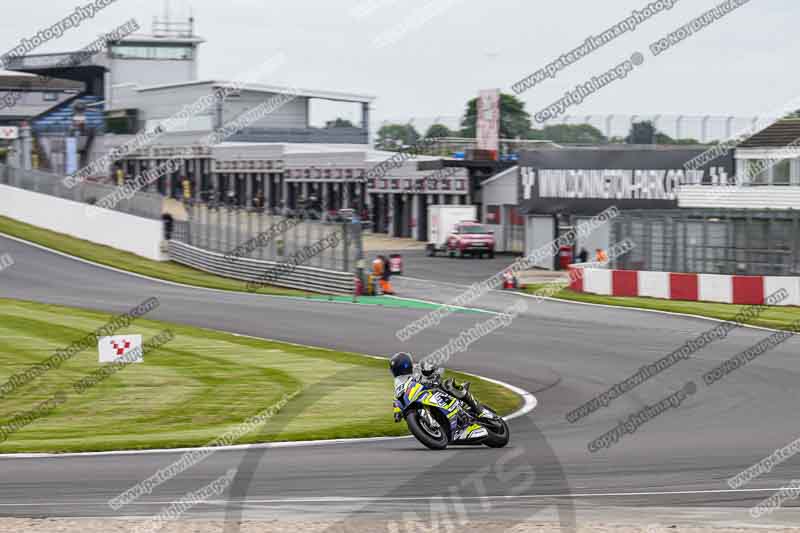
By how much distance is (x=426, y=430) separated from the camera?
12414 millimetres

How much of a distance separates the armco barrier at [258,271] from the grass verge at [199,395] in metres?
12.7

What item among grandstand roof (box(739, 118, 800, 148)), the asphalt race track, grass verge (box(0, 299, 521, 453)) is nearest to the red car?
grandstand roof (box(739, 118, 800, 148))

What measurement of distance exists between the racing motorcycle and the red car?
42407mm

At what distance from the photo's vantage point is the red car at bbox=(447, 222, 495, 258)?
54.9 meters

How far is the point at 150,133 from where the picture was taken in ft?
262

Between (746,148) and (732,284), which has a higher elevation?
(746,148)

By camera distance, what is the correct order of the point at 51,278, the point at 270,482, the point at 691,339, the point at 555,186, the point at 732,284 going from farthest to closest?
the point at 555,186
the point at 51,278
the point at 732,284
the point at 691,339
the point at 270,482

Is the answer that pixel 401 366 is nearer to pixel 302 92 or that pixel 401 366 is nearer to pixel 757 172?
pixel 757 172

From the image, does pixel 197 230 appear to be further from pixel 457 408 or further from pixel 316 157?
pixel 457 408

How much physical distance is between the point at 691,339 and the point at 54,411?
42.4 feet

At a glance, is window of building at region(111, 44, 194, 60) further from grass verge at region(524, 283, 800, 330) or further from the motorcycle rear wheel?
the motorcycle rear wheel

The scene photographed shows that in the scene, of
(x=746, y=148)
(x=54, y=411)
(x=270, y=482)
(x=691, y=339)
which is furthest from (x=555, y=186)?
(x=270, y=482)

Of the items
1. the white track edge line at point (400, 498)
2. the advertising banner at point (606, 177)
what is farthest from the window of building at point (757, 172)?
the white track edge line at point (400, 498)

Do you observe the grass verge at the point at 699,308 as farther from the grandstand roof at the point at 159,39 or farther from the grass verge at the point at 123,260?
the grandstand roof at the point at 159,39
